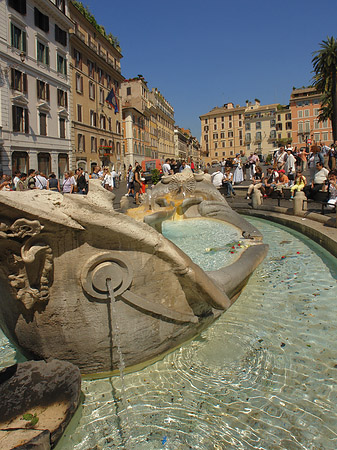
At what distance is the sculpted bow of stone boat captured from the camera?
6.98ft

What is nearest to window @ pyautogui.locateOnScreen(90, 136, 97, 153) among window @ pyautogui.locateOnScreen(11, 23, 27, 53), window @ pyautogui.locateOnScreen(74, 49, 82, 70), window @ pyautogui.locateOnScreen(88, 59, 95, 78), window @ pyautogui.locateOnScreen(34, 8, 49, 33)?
window @ pyautogui.locateOnScreen(88, 59, 95, 78)

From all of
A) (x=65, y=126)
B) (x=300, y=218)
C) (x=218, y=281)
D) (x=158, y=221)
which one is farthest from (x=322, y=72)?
(x=218, y=281)

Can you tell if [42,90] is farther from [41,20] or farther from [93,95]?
[93,95]

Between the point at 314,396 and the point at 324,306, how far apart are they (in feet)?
5.03

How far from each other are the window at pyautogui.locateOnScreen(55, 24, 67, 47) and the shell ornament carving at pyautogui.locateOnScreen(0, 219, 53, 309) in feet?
105

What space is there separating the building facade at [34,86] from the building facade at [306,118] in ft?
198

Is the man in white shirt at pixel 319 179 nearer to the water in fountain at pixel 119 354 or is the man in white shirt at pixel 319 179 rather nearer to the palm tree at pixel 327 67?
the water in fountain at pixel 119 354

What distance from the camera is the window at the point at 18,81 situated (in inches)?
910

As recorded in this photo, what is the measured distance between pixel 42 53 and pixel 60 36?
12.1 ft

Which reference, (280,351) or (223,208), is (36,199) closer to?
(280,351)

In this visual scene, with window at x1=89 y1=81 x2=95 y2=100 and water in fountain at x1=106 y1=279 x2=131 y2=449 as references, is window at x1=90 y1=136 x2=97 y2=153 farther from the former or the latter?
A: water in fountain at x1=106 y1=279 x2=131 y2=449

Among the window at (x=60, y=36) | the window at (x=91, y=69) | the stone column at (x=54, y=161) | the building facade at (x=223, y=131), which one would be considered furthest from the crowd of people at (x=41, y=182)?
the building facade at (x=223, y=131)

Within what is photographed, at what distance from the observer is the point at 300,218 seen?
27.1ft

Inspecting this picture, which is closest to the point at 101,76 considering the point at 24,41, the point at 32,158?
the point at 24,41
